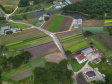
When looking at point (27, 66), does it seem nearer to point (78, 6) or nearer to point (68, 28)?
point (68, 28)

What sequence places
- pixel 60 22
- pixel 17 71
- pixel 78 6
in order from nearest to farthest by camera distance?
pixel 17 71, pixel 60 22, pixel 78 6

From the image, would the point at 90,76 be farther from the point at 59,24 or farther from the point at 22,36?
the point at 22,36

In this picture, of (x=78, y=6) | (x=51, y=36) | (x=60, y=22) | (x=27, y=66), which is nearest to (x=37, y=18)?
(x=60, y=22)

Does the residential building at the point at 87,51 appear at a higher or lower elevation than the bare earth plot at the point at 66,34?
lower

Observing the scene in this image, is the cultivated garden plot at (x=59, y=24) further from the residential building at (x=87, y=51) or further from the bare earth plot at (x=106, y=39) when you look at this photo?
the residential building at (x=87, y=51)

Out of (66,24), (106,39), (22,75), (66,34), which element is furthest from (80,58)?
(66,24)

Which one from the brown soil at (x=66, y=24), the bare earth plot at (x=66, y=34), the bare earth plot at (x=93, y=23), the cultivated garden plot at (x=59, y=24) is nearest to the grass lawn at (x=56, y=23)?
the cultivated garden plot at (x=59, y=24)
